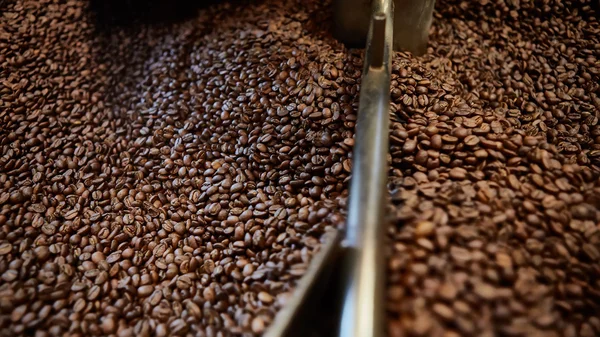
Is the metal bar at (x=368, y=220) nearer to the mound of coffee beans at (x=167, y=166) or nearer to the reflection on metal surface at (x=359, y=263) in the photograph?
the reflection on metal surface at (x=359, y=263)

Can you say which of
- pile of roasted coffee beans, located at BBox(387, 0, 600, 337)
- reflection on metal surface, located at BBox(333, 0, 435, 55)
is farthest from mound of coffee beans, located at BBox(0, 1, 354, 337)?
pile of roasted coffee beans, located at BBox(387, 0, 600, 337)

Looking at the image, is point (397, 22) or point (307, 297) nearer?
point (307, 297)

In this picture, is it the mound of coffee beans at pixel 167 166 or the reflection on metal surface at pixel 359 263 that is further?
the mound of coffee beans at pixel 167 166

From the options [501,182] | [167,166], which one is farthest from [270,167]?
[501,182]

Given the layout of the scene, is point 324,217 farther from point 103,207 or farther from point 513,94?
point 513,94

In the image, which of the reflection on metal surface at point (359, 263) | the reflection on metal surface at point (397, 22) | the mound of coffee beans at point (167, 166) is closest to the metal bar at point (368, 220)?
the reflection on metal surface at point (359, 263)

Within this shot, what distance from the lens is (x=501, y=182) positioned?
1293 mm

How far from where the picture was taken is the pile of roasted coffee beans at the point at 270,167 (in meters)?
1.13

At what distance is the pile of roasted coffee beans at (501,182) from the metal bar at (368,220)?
67 mm

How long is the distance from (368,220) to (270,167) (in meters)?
0.64

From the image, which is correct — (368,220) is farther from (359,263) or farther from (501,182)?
(501,182)

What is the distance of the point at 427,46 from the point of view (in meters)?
2.02

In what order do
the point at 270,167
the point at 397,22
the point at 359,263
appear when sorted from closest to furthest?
the point at 359,263 → the point at 270,167 → the point at 397,22

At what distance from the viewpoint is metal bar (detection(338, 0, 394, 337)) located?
3.26 ft
